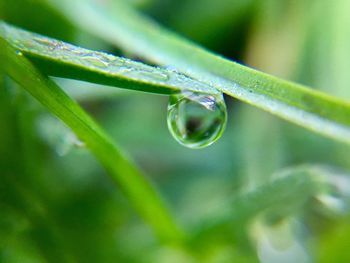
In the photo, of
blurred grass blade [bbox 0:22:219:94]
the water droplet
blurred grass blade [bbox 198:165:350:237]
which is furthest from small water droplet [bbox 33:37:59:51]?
blurred grass blade [bbox 198:165:350:237]

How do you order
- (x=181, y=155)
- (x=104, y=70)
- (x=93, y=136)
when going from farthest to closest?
(x=181, y=155) → (x=93, y=136) → (x=104, y=70)

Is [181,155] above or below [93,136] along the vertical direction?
above

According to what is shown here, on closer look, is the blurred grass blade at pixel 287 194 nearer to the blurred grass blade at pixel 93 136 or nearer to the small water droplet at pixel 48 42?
the blurred grass blade at pixel 93 136

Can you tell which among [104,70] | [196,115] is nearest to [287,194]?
[196,115]

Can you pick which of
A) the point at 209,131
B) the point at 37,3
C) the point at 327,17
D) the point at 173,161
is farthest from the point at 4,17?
the point at 327,17

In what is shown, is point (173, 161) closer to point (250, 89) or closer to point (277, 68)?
point (277, 68)

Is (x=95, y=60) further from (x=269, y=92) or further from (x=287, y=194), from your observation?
(x=287, y=194)

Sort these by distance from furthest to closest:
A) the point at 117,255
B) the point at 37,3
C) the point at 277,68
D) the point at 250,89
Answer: the point at 277,68
the point at 37,3
the point at 117,255
the point at 250,89
